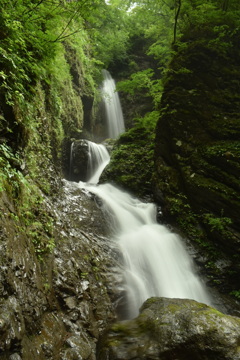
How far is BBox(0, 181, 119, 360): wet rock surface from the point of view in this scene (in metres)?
2.53

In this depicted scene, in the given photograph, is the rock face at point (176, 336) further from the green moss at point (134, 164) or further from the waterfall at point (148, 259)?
the green moss at point (134, 164)

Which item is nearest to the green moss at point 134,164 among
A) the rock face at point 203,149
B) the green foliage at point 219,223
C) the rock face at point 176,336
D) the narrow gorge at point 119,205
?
the narrow gorge at point 119,205

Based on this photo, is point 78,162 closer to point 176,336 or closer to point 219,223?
point 219,223

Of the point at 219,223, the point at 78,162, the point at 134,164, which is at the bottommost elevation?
the point at 78,162

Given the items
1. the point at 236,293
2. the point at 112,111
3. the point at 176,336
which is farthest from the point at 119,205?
the point at 112,111

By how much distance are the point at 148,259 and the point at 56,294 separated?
325 cm

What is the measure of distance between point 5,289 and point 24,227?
111 centimetres

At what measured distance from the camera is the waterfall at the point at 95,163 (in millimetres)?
12000

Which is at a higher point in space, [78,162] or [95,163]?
[95,163]

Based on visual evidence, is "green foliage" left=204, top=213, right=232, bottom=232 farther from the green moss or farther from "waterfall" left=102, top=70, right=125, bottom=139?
"waterfall" left=102, top=70, right=125, bottom=139

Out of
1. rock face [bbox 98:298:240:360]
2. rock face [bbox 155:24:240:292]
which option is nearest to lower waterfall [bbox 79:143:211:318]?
rock face [bbox 155:24:240:292]

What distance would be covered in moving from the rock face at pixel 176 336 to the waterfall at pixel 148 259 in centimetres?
105

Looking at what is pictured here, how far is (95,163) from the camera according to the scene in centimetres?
1233

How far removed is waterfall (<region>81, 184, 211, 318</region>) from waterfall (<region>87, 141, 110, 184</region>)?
3.34 m
